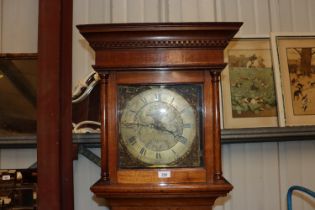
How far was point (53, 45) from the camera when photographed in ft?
3.53

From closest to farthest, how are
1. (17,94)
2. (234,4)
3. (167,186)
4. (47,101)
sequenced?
(167,186)
(47,101)
(17,94)
(234,4)

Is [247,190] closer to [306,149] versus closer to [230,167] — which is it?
[230,167]

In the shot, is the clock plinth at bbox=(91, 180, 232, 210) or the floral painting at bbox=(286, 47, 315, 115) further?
the floral painting at bbox=(286, 47, 315, 115)

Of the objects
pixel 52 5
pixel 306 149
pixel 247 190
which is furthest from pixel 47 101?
pixel 306 149

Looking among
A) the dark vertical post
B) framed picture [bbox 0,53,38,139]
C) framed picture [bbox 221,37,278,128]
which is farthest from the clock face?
framed picture [bbox 0,53,38,139]

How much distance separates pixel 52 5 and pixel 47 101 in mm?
321

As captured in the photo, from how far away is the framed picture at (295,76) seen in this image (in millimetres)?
1335

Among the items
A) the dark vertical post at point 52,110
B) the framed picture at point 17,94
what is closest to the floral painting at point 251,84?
the dark vertical post at point 52,110

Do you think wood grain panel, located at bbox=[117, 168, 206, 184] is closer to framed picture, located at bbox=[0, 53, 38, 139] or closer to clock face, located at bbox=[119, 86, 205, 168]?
clock face, located at bbox=[119, 86, 205, 168]

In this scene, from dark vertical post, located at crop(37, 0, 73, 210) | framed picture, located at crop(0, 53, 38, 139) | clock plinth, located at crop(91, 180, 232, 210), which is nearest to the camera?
clock plinth, located at crop(91, 180, 232, 210)

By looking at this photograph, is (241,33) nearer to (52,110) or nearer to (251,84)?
(251,84)

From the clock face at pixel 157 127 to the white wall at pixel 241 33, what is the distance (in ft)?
1.39

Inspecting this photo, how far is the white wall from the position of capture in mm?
1350

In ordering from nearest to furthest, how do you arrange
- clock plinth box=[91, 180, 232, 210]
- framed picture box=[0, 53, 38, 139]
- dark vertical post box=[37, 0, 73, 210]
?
clock plinth box=[91, 180, 232, 210], dark vertical post box=[37, 0, 73, 210], framed picture box=[0, 53, 38, 139]
